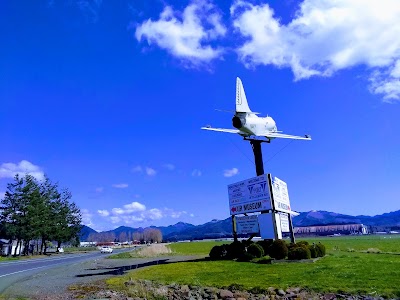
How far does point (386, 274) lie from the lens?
17031 mm

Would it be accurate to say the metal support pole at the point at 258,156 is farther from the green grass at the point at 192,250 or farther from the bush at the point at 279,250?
the green grass at the point at 192,250

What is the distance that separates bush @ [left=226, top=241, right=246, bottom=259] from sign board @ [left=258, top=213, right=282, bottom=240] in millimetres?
2108

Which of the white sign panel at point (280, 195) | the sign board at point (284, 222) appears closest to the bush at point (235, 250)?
the sign board at point (284, 222)

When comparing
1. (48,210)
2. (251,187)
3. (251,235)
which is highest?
(48,210)

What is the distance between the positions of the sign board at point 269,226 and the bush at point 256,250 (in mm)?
2587

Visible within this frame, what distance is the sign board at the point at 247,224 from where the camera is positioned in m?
31.7

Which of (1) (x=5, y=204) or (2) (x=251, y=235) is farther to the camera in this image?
(1) (x=5, y=204)

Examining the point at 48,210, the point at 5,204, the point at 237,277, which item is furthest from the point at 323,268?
the point at 48,210

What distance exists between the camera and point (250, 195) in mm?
32781

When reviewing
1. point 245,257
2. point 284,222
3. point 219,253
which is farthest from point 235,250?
point 284,222

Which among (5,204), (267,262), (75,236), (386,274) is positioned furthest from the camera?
(75,236)

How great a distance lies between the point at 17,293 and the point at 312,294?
14.3 meters

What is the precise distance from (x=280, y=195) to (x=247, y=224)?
4305 millimetres

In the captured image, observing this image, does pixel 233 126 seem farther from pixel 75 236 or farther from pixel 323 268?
pixel 75 236
